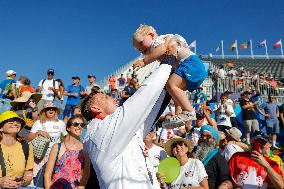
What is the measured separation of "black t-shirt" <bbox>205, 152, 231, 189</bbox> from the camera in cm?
550

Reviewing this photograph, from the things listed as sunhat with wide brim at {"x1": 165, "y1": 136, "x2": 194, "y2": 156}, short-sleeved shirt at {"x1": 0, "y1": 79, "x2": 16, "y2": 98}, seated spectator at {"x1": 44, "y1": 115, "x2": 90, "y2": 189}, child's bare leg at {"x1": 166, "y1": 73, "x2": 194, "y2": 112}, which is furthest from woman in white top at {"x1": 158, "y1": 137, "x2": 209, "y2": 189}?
short-sleeved shirt at {"x1": 0, "y1": 79, "x2": 16, "y2": 98}

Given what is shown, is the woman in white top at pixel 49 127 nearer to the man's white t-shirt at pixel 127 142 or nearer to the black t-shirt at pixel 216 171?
the black t-shirt at pixel 216 171

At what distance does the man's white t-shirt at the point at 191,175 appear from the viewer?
5.19m

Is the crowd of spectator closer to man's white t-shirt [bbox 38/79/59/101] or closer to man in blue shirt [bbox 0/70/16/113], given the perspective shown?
man's white t-shirt [bbox 38/79/59/101]

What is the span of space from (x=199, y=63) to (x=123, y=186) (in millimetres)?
1342

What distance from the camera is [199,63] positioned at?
3.45 metres

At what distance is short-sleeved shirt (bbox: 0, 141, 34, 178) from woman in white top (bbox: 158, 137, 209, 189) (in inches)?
72.7

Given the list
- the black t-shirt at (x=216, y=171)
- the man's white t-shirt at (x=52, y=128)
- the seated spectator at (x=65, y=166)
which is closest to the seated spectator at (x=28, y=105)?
the man's white t-shirt at (x=52, y=128)

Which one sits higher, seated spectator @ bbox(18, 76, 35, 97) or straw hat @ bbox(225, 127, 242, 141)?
seated spectator @ bbox(18, 76, 35, 97)

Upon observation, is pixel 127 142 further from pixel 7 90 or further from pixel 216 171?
pixel 7 90

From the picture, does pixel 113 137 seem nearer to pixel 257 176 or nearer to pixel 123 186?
pixel 123 186

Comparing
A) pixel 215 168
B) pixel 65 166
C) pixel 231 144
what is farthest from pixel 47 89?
pixel 215 168

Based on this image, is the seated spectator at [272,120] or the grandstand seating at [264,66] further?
the grandstand seating at [264,66]

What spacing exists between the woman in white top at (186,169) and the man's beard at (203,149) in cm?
46
